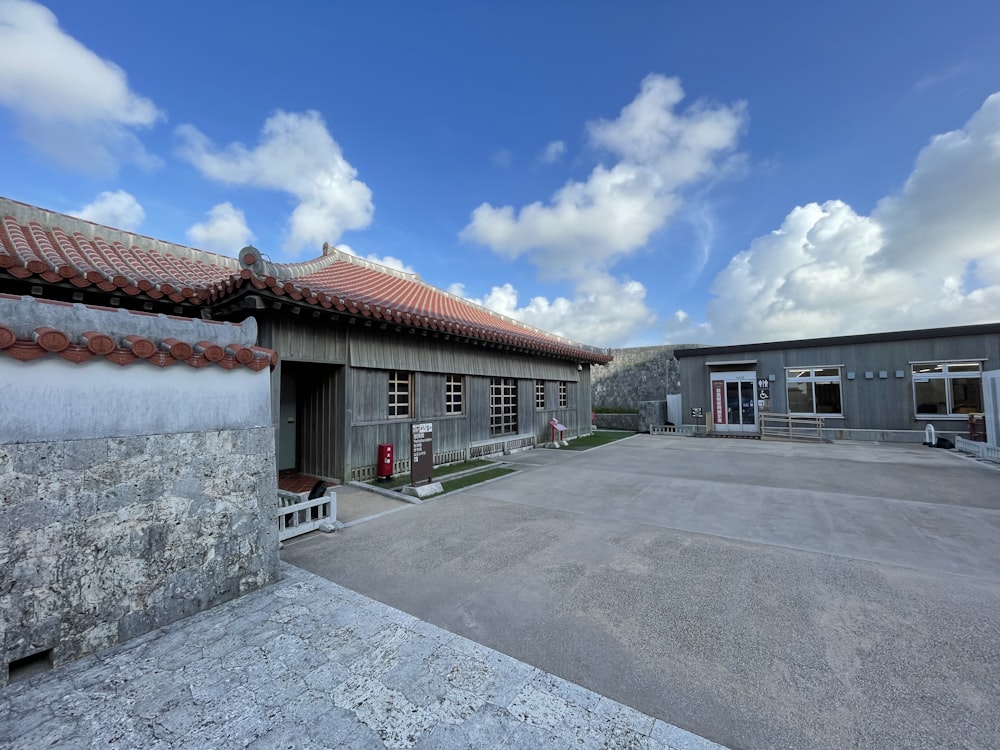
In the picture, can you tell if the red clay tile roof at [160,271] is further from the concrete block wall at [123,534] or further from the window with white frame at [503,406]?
the concrete block wall at [123,534]

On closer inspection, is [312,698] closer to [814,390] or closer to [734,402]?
[734,402]

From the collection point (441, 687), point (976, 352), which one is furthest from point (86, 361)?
point (976, 352)

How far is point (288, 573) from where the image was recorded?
411 cm

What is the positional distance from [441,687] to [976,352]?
65.1 feet

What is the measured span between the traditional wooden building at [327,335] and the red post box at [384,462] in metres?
0.24

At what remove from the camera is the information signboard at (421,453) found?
23.9ft

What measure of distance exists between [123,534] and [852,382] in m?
20.1

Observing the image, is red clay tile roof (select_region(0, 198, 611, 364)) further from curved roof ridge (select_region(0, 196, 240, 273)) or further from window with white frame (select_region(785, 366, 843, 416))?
window with white frame (select_region(785, 366, 843, 416))

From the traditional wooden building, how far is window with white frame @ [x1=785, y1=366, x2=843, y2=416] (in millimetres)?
10724

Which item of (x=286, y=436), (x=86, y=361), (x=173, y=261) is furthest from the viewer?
A: (x=286, y=436)

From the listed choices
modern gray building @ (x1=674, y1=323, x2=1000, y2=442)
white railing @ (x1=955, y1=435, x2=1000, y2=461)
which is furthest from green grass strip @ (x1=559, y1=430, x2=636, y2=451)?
white railing @ (x1=955, y1=435, x2=1000, y2=461)

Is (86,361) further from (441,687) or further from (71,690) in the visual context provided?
(441,687)

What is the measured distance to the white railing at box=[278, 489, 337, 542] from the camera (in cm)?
506

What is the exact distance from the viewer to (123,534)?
9.81 ft
